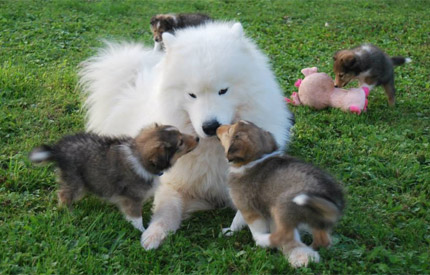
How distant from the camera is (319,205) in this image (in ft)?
9.00

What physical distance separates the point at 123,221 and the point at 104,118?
→ 176 cm

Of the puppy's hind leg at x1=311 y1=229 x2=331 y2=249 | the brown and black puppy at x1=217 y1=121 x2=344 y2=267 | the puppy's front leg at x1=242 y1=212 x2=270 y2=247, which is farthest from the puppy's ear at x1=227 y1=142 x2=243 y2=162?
the puppy's hind leg at x1=311 y1=229 x2=331 y2=249

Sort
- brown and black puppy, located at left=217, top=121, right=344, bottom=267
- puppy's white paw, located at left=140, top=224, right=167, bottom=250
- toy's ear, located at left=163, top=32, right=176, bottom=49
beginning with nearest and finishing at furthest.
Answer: brown and black puppy, located at left=217, top=121, right=344, bottom=267, puppy's white paw, located at left=140, top=224, right=167, bottom=250, toy's ear, located at left=163, top=32, right=176, bottom=49

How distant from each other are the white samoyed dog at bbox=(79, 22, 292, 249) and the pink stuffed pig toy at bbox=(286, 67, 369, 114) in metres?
1.64

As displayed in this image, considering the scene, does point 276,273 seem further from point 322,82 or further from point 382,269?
point 322,82

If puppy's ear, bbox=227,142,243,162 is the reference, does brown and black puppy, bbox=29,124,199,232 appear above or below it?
below

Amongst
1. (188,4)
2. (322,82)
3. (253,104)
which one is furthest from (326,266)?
(188,4)

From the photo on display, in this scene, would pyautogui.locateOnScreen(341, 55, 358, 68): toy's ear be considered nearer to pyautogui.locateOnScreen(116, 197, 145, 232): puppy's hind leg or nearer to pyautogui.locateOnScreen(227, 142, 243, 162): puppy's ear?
pyautogui.locateOnScreen(227, 142, 243, 162): puppy's ear

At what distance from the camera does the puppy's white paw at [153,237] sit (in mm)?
3214

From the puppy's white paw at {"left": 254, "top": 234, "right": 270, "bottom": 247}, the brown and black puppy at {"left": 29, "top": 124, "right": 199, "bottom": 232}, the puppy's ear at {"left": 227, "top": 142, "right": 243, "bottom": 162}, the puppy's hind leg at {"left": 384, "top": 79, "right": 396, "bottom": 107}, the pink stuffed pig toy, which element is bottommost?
the puppy's hind leg at {"left": 384, "top": 79, "right": 396, "bottom": 107}

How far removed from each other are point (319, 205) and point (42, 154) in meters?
2.04

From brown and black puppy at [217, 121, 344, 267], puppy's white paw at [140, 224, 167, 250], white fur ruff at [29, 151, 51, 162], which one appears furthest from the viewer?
white fur ruff at [29, 151, 51, 162]

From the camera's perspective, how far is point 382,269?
287cm

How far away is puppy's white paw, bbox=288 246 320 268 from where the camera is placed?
115 inches
